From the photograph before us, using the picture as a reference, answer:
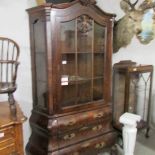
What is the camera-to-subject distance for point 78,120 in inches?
88.9

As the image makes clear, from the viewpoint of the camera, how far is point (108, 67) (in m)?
2.48

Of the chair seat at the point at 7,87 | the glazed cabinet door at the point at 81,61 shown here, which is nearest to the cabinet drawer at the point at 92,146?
the glazed cabinet door at the point at 81,61

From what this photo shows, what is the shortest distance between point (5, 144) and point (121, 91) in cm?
168

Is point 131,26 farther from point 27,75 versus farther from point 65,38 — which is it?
point 27,75

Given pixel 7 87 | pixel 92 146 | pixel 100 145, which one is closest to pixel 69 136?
pixel 92 146

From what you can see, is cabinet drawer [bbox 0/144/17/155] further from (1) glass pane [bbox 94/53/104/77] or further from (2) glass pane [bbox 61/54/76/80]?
(1) glass pane [bbox 94/53/104/77]

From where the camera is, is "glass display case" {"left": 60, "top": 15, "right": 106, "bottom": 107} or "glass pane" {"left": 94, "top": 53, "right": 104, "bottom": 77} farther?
"glass pane" {"left": 94, "top": 53, "right": 104, "bottom": 77}

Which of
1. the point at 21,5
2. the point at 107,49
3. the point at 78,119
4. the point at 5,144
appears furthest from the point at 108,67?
the point at 5,144

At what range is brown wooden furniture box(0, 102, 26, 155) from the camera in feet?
4.99

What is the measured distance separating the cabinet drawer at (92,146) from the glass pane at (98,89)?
1.46 ft

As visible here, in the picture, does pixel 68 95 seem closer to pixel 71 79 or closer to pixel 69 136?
pixel 71 79

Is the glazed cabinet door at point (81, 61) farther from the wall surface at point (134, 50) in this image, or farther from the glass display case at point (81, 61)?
the wall surface at point (134, 50)

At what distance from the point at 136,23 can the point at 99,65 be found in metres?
0.88

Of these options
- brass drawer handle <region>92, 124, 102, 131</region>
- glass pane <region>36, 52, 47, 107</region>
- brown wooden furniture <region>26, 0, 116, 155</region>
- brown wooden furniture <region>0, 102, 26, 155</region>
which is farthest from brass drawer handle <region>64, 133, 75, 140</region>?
brown wooden furniture <region>0, 102, 26, 155</region>
